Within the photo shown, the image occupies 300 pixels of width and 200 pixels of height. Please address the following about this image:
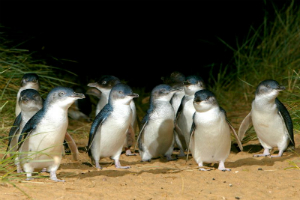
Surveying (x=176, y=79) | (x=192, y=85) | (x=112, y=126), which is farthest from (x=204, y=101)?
(x=176, y=79)

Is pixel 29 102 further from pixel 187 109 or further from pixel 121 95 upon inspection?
pixel 187 109

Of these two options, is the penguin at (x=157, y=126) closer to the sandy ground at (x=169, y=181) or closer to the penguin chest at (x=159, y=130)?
the penguin chest at (x=159, y=130)

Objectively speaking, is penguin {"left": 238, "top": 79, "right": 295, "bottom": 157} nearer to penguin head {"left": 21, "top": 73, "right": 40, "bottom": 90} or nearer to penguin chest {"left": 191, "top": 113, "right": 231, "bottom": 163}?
penguin chest {"left": 191, "top": 113, "right": 231, "bottom": 163}

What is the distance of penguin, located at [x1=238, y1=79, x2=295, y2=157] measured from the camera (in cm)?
608

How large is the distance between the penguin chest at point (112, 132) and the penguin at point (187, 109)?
3.08 feet

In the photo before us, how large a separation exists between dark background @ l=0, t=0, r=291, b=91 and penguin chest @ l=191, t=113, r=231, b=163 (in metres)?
5.56

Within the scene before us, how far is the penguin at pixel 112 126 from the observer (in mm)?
5844

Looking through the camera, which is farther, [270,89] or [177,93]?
[177,93]

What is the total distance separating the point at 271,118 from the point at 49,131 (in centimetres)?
269

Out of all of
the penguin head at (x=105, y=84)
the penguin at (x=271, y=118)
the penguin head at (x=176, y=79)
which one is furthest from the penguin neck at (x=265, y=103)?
the penguin head at (x=105, y=84)

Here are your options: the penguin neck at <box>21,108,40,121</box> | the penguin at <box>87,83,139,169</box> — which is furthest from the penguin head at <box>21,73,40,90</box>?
the penguin at <box>87,83,139,169</box>

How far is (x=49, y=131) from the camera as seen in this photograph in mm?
4977

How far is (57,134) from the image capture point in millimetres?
5004

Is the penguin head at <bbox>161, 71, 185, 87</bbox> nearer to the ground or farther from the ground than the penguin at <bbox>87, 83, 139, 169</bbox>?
farther from the ground
